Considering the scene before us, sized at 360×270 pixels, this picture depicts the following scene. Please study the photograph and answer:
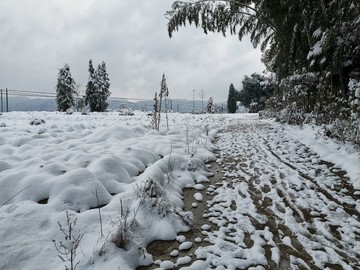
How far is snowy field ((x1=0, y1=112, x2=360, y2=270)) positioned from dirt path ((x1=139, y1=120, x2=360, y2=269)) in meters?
0.01

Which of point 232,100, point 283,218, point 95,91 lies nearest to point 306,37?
point 283,218

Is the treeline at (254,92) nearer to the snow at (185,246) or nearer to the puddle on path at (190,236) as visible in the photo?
the puddle on path at (190,236)

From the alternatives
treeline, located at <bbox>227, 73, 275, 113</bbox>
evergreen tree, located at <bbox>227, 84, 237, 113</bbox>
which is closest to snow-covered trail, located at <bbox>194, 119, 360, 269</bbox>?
treeline, located at <bbox>227, 73, 275, 113</bbox>

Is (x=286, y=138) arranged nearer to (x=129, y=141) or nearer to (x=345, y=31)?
(x=345, y=31)

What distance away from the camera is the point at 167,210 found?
9.11 ft

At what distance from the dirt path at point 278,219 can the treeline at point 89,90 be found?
1272 inches

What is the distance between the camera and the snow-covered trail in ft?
7.02

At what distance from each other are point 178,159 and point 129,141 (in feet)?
5.31

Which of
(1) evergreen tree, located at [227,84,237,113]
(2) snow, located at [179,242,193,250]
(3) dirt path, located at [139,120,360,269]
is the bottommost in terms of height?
(2) snow, located at [179,242,193,250]

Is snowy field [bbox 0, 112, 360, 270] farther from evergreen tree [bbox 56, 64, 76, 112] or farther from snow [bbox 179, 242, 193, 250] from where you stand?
evergreen tree [bbox 56, 64, 76, 112]

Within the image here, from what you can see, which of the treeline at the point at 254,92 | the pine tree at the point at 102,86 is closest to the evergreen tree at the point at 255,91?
the treeline at the point at 254,92

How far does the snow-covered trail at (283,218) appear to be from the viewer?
214 centimetres

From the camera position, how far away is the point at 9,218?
7.72 feet

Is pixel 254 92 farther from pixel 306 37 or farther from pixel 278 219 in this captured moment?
pixel 278 219
